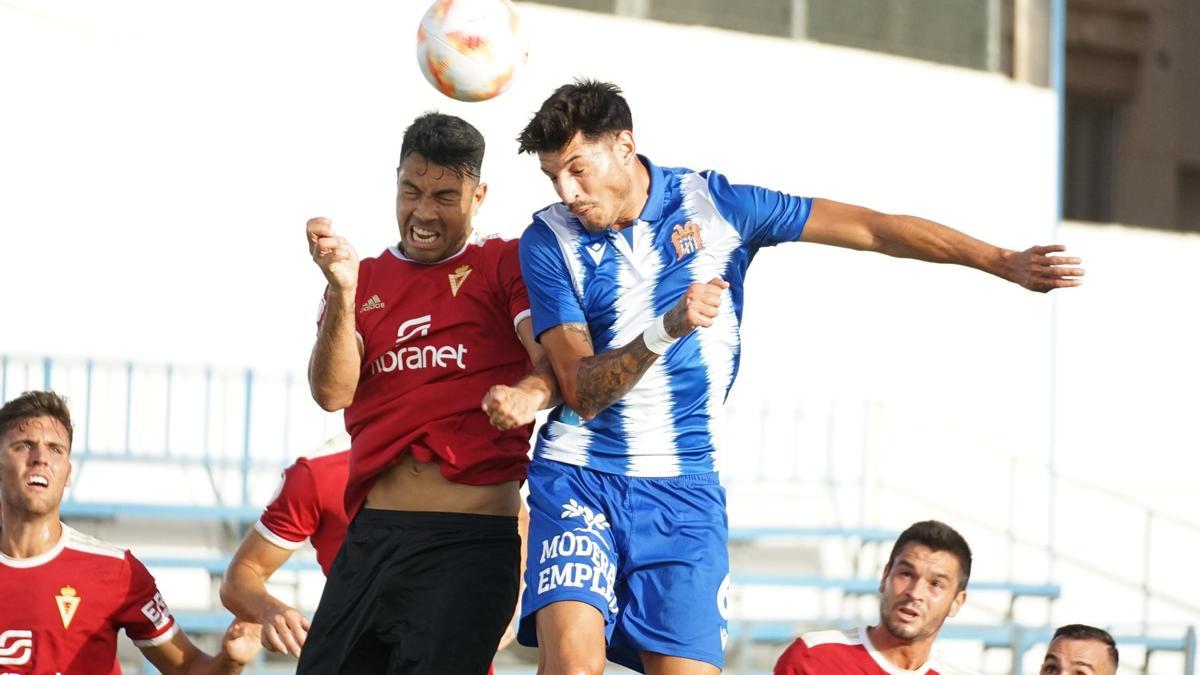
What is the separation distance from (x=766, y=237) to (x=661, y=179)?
0.32m

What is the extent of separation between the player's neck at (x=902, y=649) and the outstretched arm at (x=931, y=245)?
1571 millimetres

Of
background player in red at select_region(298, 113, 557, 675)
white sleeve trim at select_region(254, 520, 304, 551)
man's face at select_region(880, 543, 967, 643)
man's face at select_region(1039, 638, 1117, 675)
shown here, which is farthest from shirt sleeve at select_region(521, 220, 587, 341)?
man's face at select_region(1039, 638, 1117, 675)

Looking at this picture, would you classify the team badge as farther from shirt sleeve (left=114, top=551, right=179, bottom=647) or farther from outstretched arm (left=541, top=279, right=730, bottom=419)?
outstretched arm (left=541, top=279, right=730, bottom=419)

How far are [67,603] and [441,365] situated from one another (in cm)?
Answer: 148

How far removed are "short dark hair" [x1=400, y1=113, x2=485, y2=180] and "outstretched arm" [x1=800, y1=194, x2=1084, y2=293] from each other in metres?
0.90

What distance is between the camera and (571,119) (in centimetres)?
405

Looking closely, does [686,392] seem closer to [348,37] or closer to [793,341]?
[348,37]

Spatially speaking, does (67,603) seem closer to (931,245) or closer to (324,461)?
(324,461)

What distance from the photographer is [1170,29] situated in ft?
61.2

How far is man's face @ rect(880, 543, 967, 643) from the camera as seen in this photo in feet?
17.1

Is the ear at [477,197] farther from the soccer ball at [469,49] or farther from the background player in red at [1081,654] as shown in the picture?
the background player in red at [1081,654]

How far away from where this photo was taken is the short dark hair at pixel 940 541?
5352 mm

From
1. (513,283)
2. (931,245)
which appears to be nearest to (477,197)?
(513,283)

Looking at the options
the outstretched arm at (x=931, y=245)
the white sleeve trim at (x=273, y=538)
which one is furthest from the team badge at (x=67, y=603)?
the outstretched arm at (x=931, y=245)
